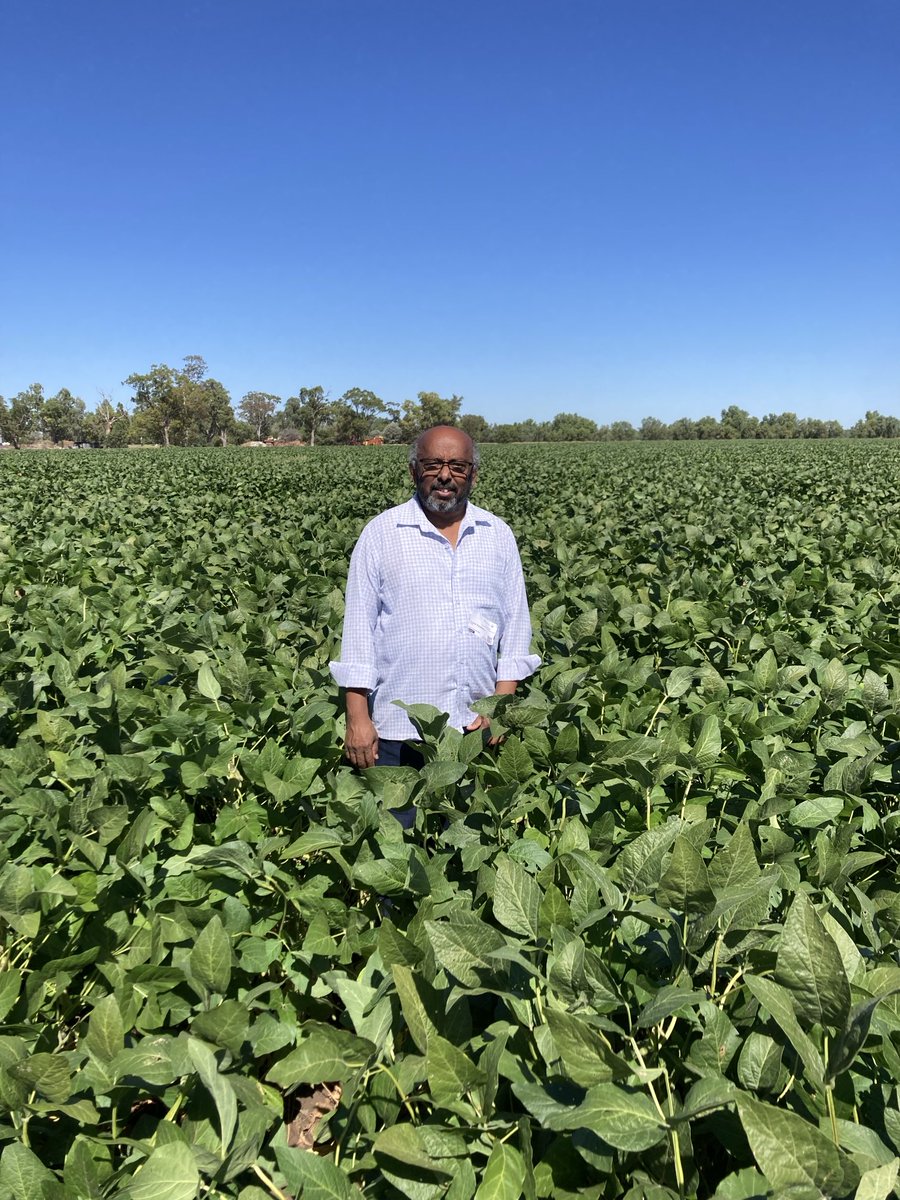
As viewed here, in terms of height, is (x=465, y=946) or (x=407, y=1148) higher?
(x=465, y=946)

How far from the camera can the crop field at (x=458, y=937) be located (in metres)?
1.06

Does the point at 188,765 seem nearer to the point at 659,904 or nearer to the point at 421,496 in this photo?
the point at 421,496

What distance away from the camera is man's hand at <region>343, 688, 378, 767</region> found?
2717 mm

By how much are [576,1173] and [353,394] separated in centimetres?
13742

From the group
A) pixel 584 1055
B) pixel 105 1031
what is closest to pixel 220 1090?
pixel 105 1031

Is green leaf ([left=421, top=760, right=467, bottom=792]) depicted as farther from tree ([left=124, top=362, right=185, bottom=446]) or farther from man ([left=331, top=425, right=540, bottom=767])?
tree ([left=124, top=362, right=185, bottom=446])

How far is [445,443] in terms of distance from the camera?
2.66m

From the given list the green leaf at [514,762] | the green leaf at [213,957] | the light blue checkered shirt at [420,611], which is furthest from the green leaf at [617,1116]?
the light blue checkered shirt at [420,611]

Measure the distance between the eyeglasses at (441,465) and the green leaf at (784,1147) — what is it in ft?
7.07

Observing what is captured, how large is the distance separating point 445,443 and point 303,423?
141 m

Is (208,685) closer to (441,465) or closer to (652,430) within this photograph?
(441,465)

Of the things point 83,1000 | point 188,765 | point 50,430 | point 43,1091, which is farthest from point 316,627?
point 50,430

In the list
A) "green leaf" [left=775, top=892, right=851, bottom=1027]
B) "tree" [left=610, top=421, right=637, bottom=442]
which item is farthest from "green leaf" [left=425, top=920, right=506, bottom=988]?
"tree" [left=610, top=421, right=637, bottom=442]

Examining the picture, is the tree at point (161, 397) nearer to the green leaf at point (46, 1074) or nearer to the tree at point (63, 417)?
the tree at point (63, 417)
